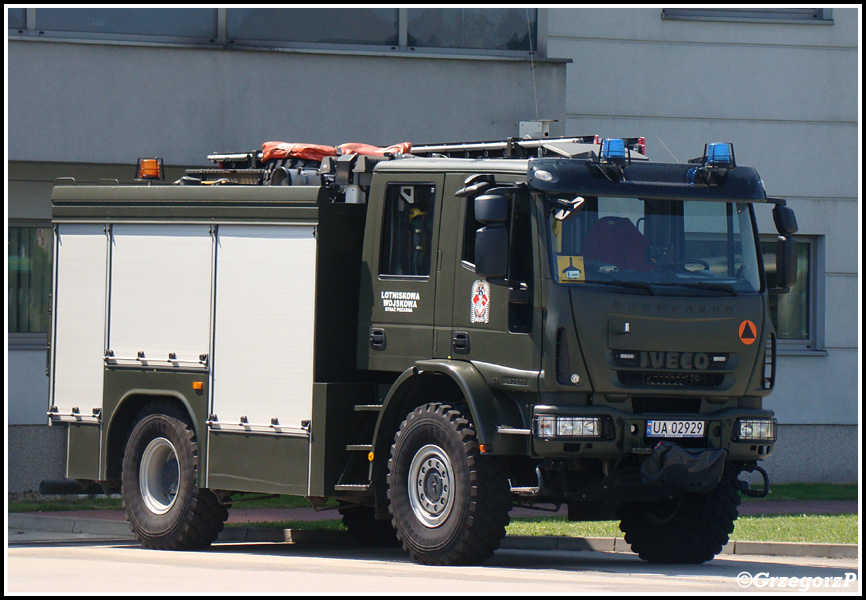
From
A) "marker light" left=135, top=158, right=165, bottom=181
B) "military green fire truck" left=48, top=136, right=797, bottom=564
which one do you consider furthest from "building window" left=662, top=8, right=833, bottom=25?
"marker light" left=135, top=158, right=165, bottom=181

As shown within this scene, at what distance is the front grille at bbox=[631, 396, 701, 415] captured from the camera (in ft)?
35.0

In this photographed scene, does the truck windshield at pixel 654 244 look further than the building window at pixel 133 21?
No

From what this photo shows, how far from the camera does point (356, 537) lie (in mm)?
13836

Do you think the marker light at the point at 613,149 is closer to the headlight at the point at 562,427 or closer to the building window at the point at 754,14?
the headlight at the point at 562,427

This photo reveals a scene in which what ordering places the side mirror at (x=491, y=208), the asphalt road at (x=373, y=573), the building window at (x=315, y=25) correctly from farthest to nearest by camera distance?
the building window at (x=315, y=25), the side mirror at (x=491, y=208), the asphalt road at (x=373, y=573)

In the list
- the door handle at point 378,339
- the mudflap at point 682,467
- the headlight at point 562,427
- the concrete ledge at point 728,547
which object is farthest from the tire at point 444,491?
the concrete ledge at point 728,547

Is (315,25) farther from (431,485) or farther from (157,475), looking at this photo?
(431,485)

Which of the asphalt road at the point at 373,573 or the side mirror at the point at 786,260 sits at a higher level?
the side mirror at the point at 786,260

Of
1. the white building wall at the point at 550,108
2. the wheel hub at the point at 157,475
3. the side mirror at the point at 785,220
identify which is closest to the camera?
the side mirror at the point at 785,220

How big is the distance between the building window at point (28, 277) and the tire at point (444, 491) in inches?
312

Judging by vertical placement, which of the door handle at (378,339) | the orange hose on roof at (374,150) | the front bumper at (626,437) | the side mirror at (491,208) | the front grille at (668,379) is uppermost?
the orange hose on roof at (374,150)

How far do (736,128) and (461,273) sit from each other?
9870 millimetres

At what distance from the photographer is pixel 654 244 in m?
10.8

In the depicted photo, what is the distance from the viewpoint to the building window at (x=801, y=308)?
20.2 m
